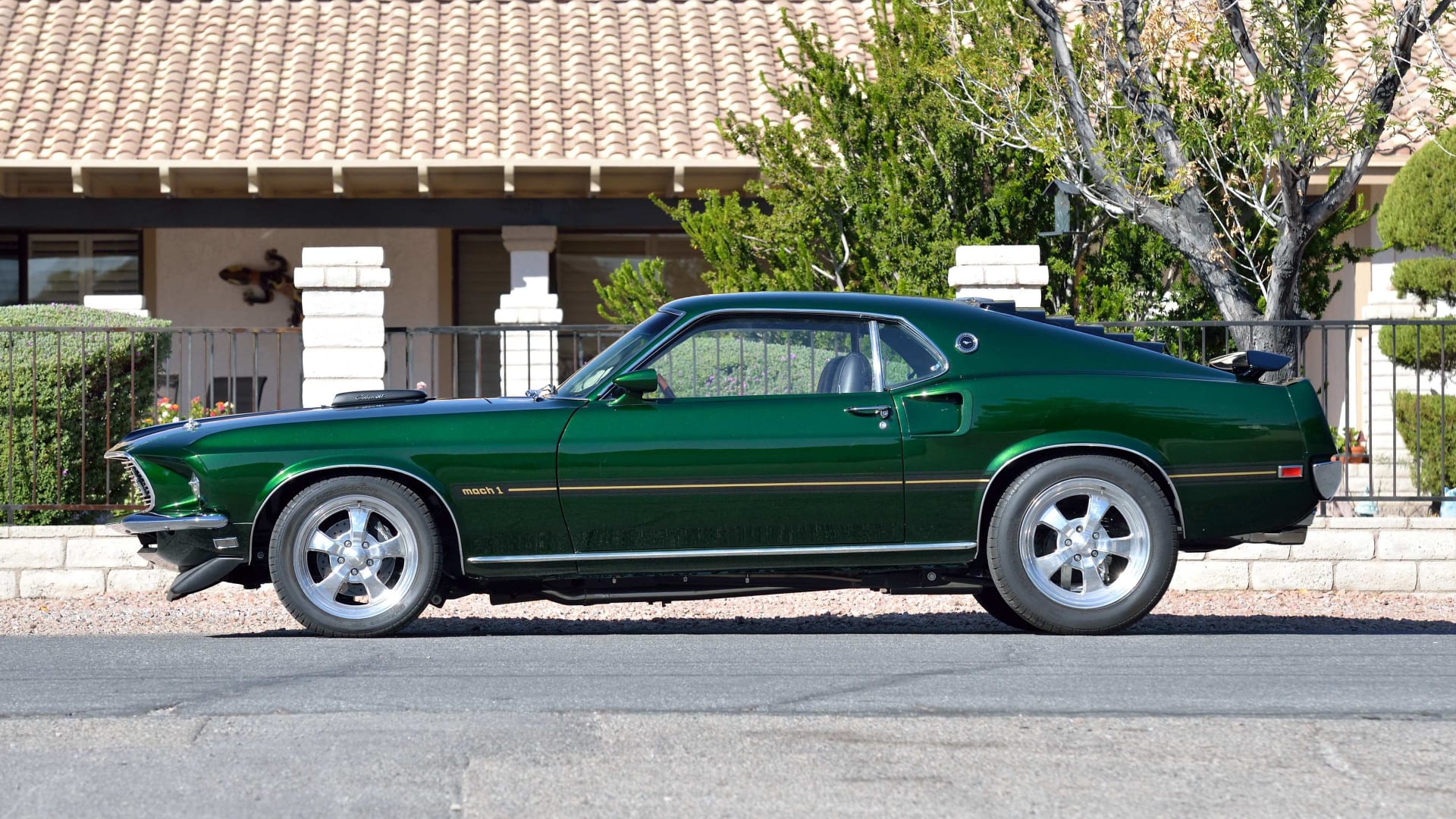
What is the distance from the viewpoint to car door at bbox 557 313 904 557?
7.36 m

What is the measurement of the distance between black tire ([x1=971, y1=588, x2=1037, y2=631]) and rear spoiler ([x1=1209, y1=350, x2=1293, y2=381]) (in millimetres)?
1428

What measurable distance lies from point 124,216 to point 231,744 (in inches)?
557

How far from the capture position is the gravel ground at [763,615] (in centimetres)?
893

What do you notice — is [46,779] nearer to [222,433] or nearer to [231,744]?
[231,744]

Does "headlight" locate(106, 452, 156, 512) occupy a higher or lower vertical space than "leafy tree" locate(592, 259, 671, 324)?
lower

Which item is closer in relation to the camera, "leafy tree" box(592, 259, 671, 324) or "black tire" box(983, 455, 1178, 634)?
"black tire" box(983, 455, 1178, 634)

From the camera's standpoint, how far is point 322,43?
2066 cm

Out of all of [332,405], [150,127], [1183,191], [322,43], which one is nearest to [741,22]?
[322,43]

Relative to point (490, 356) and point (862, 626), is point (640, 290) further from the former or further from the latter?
point (862, 626)

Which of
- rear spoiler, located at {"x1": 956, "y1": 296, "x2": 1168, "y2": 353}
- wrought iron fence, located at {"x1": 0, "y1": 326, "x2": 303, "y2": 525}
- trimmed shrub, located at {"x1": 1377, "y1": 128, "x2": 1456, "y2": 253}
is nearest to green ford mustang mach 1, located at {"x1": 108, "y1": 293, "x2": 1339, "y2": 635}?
rear spoiler, located at {"x1": 956, "y1": 296, "x2": 1168, "y2": 353}

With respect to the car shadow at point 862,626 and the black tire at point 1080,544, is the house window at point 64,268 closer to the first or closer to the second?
the car shadow at point 862,626

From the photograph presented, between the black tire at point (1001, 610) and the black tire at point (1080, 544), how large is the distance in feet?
0.57

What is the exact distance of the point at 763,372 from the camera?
8.16 meters

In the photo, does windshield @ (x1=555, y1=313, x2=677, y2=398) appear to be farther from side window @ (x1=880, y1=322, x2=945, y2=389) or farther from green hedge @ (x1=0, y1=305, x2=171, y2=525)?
green hedge @ (x1=0, y1=305, x2=171, y2=525)
